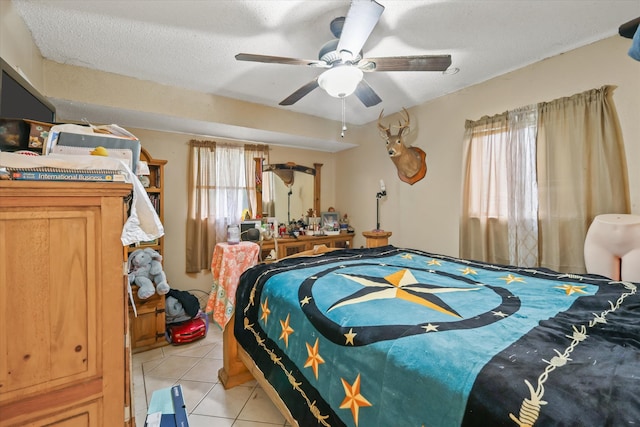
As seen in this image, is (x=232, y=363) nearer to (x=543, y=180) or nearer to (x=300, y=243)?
(x=300, y=243)

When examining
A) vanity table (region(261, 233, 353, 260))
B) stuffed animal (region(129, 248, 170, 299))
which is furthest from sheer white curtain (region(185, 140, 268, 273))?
stuffed animal (region(129, 248, 170, 299))

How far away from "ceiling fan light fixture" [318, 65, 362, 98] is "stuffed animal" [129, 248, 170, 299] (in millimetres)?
2284

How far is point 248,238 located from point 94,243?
2.45 m

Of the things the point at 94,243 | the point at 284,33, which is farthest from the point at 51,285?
the point at 284,33

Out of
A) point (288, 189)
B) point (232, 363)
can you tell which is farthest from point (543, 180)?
point (288, 189)

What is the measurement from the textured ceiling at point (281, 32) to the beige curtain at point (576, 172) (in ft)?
1.72

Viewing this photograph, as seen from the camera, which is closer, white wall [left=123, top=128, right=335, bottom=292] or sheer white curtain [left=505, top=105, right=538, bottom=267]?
sheer white curtain [left=505, top=105, right=538, bottom=267]

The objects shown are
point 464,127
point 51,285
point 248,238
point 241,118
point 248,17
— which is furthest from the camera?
point 248,238

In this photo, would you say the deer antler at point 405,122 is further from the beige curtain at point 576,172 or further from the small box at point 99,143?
the small box at point 99,143

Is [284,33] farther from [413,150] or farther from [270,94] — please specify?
[413,150]

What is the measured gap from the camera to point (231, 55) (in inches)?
87.0

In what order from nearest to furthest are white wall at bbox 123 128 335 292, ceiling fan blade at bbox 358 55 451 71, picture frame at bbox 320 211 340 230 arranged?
ceiling fan blade at bbox 358 55 451 71 → white wall at bbox 123 128 335 292 → picture frame at bbox 320 211 340 230

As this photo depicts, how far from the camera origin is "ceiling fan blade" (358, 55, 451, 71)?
5.32ft

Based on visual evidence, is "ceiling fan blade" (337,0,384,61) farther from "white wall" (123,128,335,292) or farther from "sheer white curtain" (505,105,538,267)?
"white wall" (123,128,335,292)
